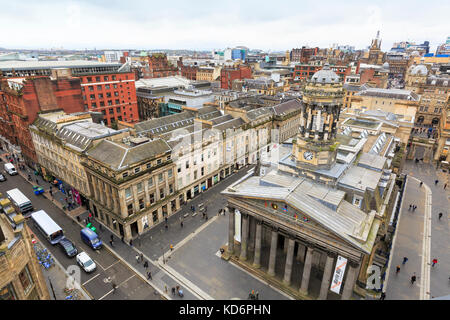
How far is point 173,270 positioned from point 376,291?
28.5m

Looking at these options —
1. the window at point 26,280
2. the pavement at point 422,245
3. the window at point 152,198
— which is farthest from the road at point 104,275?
the pavement at point 422,245

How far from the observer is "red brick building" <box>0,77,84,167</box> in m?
61.3

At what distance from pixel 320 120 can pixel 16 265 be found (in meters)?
36.2

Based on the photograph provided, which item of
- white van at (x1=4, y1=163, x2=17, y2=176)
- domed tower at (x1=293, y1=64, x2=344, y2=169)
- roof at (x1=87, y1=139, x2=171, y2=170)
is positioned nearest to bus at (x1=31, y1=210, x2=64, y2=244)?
roof at (x1=87, y1=139, x2=171, y2=170)

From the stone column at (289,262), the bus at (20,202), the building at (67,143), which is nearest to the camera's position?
the stone column at (289,262)

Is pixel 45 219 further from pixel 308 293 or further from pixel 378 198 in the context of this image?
pixel 378 198

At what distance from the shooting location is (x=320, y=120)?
1385 inches

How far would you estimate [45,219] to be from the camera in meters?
46.0

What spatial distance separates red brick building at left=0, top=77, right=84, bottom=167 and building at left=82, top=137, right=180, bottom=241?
2908 cm

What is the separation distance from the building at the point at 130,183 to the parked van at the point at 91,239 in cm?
378

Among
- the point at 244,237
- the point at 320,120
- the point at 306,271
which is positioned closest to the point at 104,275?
the point at 244,237

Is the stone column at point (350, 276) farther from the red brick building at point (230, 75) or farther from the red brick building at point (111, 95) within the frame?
the red brick building at point (230, 75)

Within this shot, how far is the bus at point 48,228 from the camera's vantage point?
4308cm
